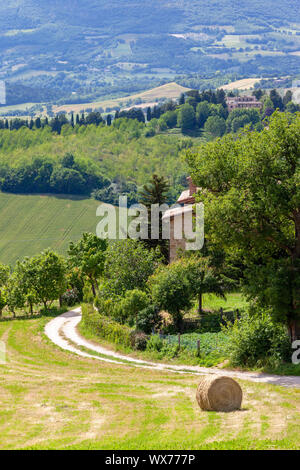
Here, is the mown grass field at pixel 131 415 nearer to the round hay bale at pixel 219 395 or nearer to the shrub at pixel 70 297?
the round hay bale at pixel 219 395

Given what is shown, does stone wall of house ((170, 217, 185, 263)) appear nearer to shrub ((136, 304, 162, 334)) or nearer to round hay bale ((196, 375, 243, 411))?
shrub ((136, 304, 162, 334))

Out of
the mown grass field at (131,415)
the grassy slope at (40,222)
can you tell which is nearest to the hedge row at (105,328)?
the mown grass field at (131,415)

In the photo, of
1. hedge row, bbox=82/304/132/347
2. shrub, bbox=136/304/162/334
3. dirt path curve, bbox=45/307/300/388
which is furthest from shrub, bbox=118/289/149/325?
dirt path curve, bbox=45/307/300/388

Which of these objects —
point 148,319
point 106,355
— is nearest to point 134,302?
point 148,319

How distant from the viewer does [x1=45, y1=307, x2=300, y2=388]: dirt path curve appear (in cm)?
3008

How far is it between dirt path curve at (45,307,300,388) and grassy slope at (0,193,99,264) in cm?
9891

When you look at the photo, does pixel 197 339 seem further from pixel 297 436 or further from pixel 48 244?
pixel 48 244

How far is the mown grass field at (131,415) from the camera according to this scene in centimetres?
1864

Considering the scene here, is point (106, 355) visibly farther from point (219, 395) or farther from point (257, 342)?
point (219, 395)

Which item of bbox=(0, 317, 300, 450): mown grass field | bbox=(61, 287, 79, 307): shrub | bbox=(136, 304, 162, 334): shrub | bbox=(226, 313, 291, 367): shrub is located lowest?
bbox=(61, 287, 79, 307): shrub

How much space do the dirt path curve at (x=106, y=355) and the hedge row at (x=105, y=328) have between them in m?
1.13

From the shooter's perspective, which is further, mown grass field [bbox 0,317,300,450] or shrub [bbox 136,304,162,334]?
shrub [bbox 136,304,162,334]

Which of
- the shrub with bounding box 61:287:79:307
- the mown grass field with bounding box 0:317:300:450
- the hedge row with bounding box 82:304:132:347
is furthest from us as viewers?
the shrub with bounding box 61:287:79:307
